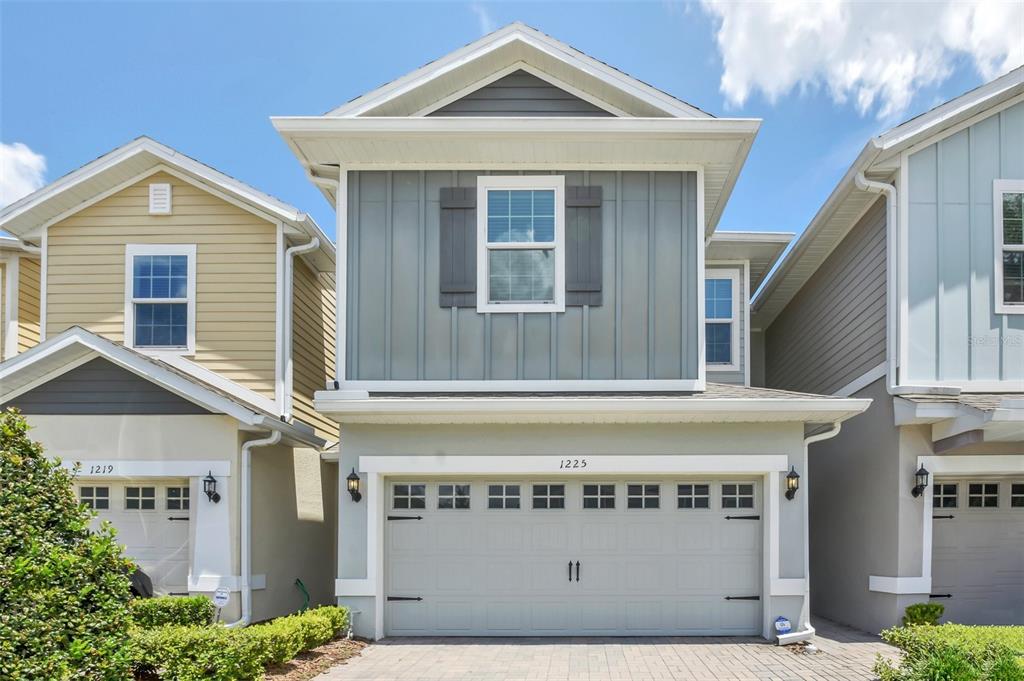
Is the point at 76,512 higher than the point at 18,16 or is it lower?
lower

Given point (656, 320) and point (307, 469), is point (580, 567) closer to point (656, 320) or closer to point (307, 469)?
point (656, 320)

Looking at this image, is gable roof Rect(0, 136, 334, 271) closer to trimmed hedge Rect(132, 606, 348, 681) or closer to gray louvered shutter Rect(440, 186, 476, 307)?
gray louvered shutter Rect(440, 186, 476, 307)

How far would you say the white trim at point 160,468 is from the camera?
9258 mm

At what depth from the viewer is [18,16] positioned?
11.1 m

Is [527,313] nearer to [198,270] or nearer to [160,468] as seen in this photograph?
[160,468]

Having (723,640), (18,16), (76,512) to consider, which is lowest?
(723,640)

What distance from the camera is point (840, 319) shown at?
464 inches

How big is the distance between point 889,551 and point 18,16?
46.9 feet

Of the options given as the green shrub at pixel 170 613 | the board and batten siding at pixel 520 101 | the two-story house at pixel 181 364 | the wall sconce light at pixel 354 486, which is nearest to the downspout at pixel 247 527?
the two-story house at pixel 181 364

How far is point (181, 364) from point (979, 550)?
36.1 ft

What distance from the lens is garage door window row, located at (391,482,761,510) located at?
9125 mm

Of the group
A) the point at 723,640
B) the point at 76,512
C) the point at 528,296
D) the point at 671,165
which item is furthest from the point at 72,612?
the point at 671,165

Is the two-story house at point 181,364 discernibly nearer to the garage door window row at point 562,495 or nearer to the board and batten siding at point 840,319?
the garage door window row at point 562,495

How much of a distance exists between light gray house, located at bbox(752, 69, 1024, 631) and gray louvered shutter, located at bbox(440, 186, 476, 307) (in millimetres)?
5059
